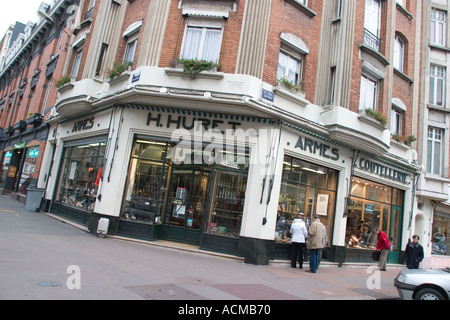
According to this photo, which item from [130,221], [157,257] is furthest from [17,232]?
[157,257]

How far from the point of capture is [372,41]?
43.6ft

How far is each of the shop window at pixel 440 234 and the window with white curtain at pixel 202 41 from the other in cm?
1426

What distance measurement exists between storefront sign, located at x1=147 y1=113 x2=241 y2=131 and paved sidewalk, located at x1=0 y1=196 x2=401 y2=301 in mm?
3841

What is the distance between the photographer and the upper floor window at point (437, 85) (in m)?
16.9

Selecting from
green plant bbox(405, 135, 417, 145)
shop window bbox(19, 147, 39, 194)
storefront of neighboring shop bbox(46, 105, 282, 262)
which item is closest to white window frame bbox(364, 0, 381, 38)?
green plant bbox(405, 135, 417, 145)

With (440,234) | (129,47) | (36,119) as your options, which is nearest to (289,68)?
(129,47)

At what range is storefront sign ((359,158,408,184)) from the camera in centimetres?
1289

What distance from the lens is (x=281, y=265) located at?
10172mm

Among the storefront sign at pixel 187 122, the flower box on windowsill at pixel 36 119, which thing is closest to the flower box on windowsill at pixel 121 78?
the storefront sign at pixel 187 122

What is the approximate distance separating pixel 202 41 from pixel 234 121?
117 inches

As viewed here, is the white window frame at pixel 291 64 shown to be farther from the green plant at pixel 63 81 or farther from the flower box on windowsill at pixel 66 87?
the green plant at pixel 63 81

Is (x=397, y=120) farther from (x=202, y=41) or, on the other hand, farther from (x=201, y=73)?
(x=201, y=73)
